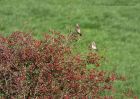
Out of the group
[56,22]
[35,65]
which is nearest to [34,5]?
[56,22]

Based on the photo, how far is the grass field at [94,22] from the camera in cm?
1872

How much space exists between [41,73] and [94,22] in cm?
1168

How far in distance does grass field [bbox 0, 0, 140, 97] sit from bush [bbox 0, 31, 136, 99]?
4.12m

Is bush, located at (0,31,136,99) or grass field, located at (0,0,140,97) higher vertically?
grass field, located at (0,0,140,97)

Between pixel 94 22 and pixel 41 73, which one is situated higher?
pixel 94 22

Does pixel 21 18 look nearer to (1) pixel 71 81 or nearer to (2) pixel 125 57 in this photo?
(2) pixel 125 57

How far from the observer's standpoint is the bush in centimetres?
1151

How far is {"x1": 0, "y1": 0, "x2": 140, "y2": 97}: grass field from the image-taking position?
1872cm

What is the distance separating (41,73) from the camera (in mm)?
11758

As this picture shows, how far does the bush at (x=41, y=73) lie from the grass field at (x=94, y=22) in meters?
4.12

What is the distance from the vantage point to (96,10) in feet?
81.1

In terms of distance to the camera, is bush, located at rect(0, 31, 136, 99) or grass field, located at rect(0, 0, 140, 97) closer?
bush, located at rect(0, 31, 136, 99)

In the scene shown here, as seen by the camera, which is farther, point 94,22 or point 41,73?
point 94,22

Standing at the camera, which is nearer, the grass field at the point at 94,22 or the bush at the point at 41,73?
the bush at the point at 41,73
